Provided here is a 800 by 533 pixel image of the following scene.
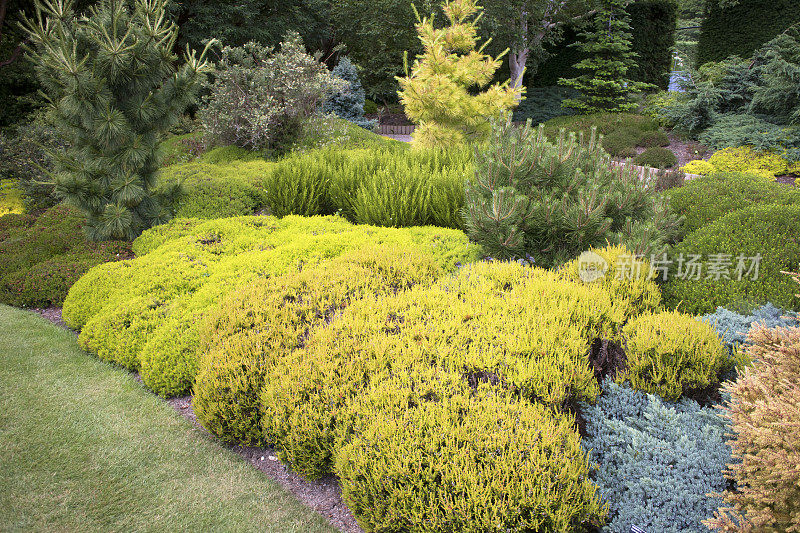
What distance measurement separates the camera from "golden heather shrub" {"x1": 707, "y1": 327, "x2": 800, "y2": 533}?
183 centimetres

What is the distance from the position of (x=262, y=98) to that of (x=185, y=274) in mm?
7453

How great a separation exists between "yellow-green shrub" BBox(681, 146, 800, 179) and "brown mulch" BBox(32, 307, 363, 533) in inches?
434

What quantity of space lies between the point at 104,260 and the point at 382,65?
68.5ft

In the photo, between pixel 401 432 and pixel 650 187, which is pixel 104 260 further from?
pixel 650 187

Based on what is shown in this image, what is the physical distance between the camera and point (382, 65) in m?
24.0

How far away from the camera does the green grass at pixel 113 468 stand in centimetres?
281

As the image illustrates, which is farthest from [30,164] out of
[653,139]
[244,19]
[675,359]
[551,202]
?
[653,139]

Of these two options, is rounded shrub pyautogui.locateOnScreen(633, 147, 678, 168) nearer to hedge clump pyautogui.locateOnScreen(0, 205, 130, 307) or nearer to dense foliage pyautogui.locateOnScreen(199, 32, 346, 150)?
dense foliage pyautogui.locateOnScreen(199, 32, 346, 150)

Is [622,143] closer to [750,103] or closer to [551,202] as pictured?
[750,103]

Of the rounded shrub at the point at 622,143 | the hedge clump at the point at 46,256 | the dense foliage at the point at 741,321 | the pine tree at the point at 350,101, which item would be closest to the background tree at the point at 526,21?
the rounded shrub at the point at 622,143

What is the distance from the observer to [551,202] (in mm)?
4582

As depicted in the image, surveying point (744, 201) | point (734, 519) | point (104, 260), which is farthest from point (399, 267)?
point (104, 260)

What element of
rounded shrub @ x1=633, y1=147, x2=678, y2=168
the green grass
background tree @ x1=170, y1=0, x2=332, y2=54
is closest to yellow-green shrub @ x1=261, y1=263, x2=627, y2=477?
the green grass

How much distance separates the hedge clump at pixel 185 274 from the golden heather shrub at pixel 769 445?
10.2 ft
